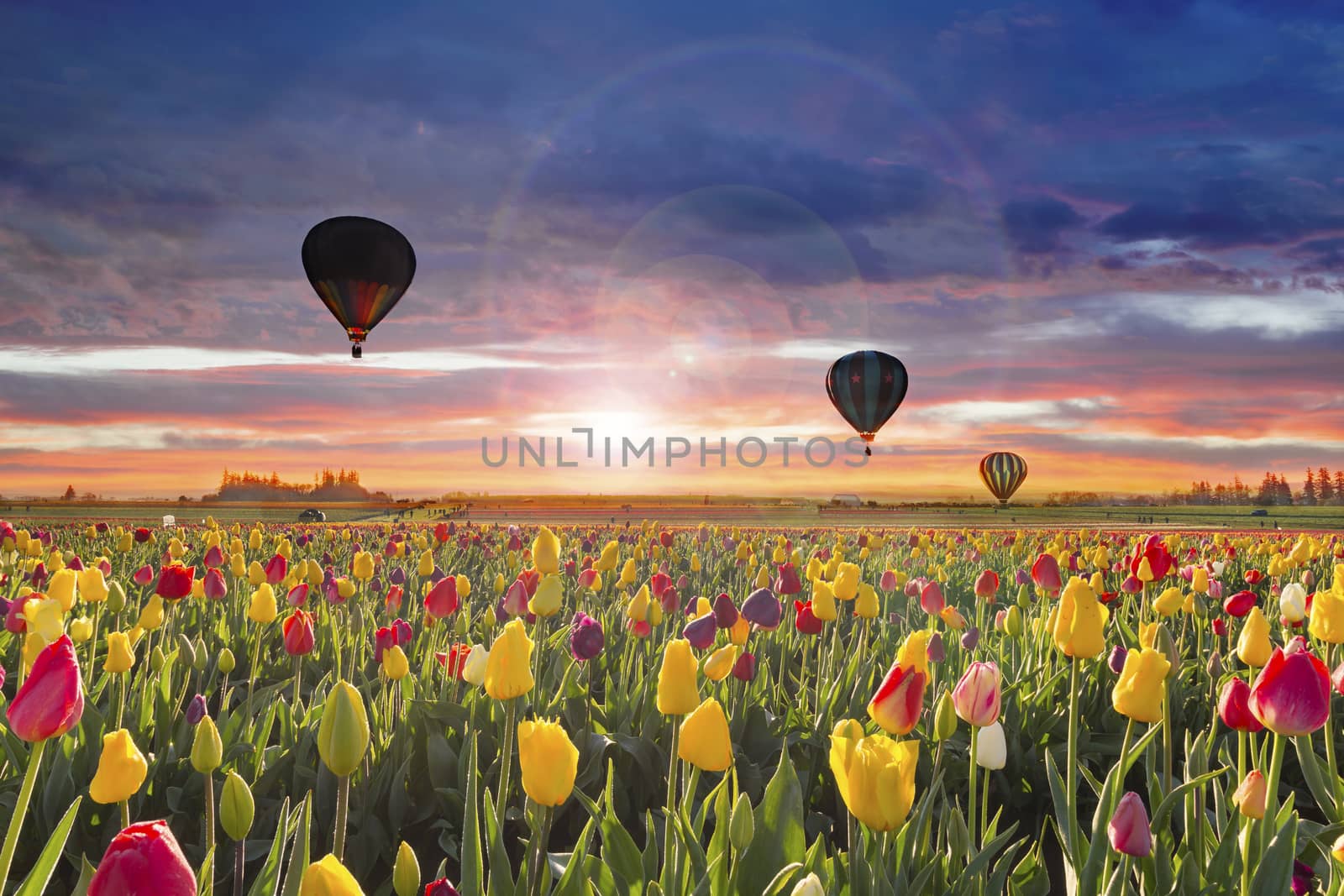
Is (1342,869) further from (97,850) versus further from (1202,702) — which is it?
(97,850)

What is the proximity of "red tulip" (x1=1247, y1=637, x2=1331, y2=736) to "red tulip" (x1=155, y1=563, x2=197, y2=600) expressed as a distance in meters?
5.09

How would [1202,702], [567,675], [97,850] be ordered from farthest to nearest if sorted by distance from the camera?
[1202,702] < [567,675] < [97,850]

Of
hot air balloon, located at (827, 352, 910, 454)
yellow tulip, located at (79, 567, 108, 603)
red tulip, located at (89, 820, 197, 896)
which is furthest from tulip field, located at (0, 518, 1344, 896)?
hot air balloon, located at (827, 352, 910, 454)

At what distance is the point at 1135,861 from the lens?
2.62 m

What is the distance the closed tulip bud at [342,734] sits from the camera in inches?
79.3

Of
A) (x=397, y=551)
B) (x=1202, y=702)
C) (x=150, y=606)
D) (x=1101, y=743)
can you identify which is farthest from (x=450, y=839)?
(x=397, y=551)

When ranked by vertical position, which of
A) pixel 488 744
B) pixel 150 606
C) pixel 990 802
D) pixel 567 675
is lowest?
pixel 990 802

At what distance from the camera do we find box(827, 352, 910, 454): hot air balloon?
3666cm

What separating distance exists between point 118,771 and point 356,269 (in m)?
25.0

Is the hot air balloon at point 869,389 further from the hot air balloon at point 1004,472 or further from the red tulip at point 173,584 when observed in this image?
the red tulip at point 173,584

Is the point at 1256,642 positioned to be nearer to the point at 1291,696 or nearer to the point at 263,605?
the point at 1291,696

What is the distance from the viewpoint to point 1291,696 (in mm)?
2348

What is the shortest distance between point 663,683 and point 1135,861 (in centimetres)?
157

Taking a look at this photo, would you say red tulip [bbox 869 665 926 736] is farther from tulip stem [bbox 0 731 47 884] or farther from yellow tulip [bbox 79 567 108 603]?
yellow tulip [bbox 79 567 108 603]
